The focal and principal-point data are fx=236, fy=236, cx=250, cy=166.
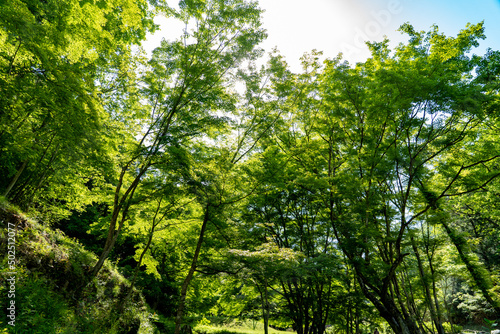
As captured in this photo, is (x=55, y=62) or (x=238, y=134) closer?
(x=55, y=62)

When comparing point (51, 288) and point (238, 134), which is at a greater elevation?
point (238, 134)

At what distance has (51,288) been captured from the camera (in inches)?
265

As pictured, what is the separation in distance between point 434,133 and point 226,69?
25.6 ft

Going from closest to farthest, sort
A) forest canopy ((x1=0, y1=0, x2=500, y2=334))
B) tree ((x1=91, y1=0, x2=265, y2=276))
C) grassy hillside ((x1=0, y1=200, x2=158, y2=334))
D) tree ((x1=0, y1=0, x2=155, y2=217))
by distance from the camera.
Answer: tree ((x1=0, y1=0, x2=155, y2=217)) → grassy hillside ((x1=0, y1=200, x2=158, y2=334)) → forest canopy ((x1=0, y1=0, x2=500, y2=334)) → tree ((x1=91, y1=0, x2=265, y2=276))

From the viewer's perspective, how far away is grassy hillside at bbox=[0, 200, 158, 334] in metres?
5.31

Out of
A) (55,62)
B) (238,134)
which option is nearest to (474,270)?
(238,134)

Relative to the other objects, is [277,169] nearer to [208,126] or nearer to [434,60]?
[208,126]

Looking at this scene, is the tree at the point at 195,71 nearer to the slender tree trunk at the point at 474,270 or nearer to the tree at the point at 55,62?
the tree at the point at 55,62

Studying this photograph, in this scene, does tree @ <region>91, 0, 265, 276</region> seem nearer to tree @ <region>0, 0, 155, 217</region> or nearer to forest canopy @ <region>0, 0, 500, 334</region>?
forest canopy @ <region>0, 0, 500, 334</region>

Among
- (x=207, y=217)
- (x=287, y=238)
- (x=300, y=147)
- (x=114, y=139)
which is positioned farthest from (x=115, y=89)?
(x=287, y=238)

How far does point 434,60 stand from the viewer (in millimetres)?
7691

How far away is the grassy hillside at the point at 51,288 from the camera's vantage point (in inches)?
209

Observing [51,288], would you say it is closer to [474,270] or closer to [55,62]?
[55,62]

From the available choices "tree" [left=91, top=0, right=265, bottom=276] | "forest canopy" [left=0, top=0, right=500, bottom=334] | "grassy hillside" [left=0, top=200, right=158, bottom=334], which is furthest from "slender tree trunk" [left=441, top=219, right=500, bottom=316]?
"grassy hillside" [left=0, top=200, right=158, bottom=334]
